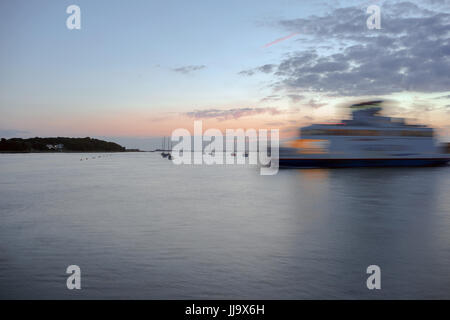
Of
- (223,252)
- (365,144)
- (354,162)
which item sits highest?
(365,144)

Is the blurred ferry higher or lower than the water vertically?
higher

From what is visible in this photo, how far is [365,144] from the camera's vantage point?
240 feet

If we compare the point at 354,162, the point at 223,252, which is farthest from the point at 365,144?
the point at 223,252

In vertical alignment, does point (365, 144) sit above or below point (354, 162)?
above

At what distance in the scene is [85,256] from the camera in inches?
449

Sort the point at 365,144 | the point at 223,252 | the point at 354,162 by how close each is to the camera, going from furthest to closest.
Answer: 1. the point at 365,144
2. the point at 354,162
3. the point at 223,252

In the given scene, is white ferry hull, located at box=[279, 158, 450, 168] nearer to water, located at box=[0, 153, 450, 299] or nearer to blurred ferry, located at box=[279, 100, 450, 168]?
blurred ferry, located at box=[279, 100, 450, 168]

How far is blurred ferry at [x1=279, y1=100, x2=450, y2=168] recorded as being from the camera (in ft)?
223

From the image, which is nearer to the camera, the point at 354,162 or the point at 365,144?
the point at 354,162

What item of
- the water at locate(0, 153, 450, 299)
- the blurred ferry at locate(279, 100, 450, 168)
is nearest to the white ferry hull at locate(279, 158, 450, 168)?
the blurred ferry at locate(279, 100, 450, 168)

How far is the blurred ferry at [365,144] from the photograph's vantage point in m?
67.9

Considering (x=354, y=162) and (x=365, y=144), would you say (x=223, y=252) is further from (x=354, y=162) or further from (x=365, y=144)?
(x=365, y=144)
